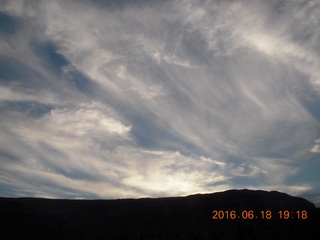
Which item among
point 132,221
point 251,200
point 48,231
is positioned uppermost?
point 251,200

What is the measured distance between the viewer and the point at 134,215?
78.6m

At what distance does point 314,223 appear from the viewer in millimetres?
39656

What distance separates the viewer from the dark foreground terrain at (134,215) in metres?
67.1

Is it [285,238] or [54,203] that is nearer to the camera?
[285,238]

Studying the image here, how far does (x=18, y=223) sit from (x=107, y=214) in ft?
71.4

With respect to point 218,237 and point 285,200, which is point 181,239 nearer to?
point 218,237

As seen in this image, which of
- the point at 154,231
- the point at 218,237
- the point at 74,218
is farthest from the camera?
the point at 74,218

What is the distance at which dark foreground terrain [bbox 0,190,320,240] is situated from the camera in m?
67.1

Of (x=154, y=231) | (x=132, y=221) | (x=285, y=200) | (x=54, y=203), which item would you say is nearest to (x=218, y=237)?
(x=154, y=231)

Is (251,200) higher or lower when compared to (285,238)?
higher

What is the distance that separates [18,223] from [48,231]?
24.9ft

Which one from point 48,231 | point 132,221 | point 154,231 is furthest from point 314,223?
point 48,231

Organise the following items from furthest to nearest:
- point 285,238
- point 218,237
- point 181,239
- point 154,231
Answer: point 154,231, point 181,239, point 218,237, point 285,238

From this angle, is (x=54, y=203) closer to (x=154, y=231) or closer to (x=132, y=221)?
(x=132, y=221)
